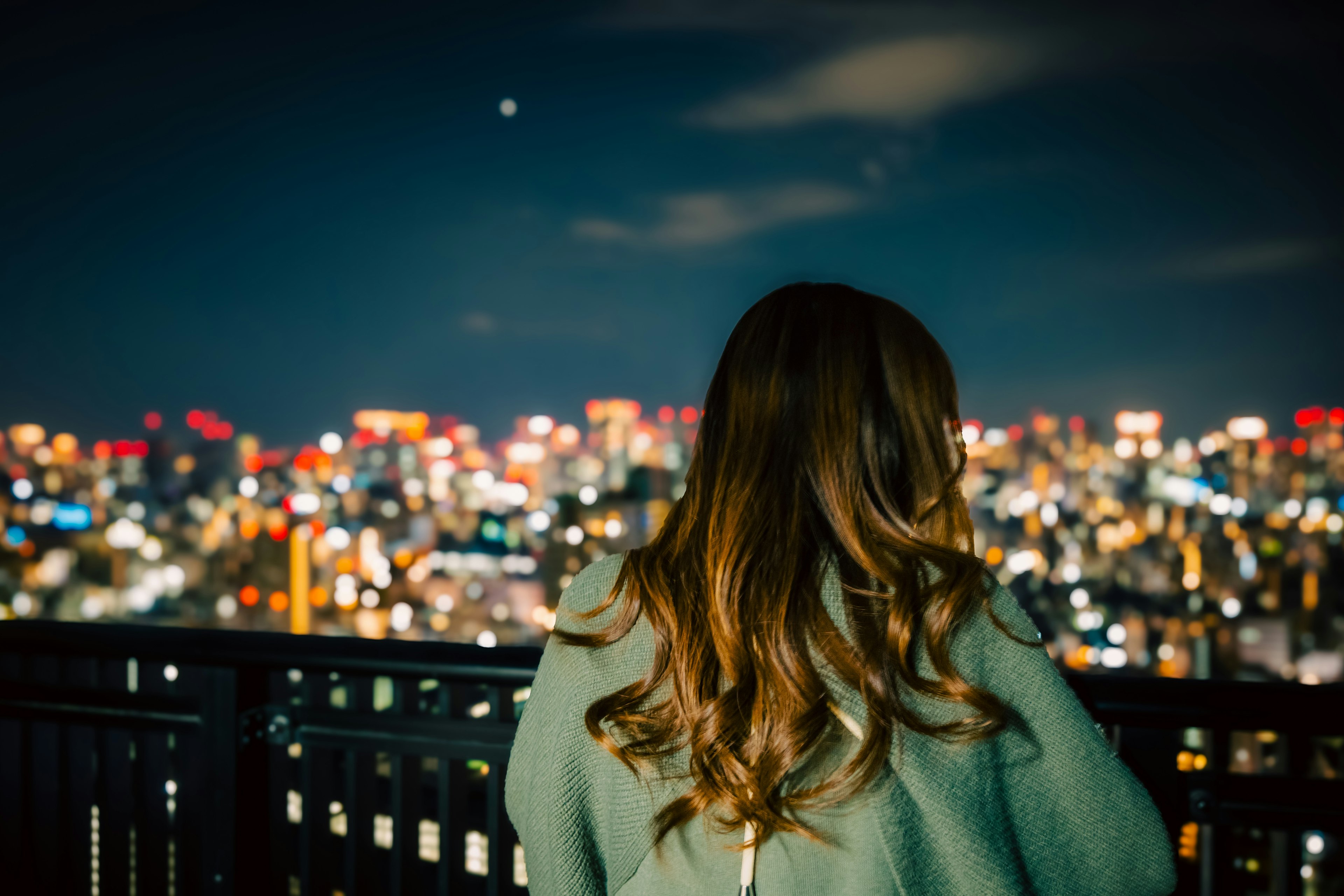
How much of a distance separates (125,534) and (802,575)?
3402 cm

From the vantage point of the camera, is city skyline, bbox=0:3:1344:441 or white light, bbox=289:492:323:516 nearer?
city skyline, bbox=0:3:1344:441

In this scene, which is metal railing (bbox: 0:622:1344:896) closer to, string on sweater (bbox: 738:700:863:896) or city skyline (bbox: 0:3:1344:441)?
string on sweater (bbox: 738:700:863:896)

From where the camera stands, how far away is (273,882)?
1664 millimetres

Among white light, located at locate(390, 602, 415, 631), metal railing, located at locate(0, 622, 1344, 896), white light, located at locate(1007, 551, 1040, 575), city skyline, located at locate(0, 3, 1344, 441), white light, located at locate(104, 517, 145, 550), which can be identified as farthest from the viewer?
white light, located at locate(390, 602, 415, 631)

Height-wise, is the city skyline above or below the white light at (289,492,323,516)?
above

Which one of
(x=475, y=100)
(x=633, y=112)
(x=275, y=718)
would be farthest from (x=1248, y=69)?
(x=275, y=718)

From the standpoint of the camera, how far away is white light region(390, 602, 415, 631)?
91.6 feet

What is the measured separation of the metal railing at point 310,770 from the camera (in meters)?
1.30

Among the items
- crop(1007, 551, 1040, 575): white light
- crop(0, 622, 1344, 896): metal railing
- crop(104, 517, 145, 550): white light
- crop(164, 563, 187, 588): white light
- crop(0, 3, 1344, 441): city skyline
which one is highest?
crop(0, 3, 1344, 441): city skyline

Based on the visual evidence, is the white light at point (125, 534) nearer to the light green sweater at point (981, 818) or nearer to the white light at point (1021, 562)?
the white light at point (1021, 562)

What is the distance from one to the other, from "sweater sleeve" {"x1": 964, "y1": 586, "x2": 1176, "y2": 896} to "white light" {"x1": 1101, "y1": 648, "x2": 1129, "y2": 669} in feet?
71.5

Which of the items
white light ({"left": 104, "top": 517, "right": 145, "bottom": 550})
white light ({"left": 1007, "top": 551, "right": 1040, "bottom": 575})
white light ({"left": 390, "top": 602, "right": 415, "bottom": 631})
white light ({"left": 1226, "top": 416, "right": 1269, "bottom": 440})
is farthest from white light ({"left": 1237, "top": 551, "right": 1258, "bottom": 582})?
white light ({"left": 104, "top": 517, "right": 145, "bottom": 550})

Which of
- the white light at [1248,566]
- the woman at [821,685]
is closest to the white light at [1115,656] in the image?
the white light at [1248,566]

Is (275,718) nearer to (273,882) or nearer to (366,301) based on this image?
(273,882)
